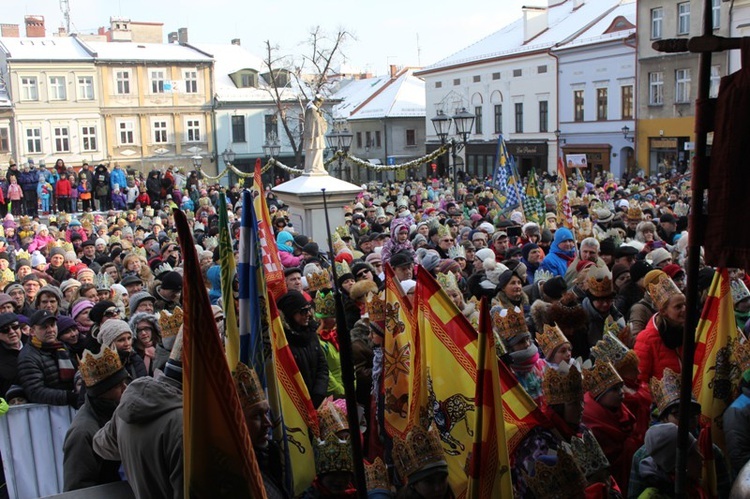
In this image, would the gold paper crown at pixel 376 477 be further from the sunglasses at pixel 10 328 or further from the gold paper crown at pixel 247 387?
the sunglasses at pixel 10 328

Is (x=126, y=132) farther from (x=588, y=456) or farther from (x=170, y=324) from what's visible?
(x=588, y=456)

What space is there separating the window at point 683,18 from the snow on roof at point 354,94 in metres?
28.1

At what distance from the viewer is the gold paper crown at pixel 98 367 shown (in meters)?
4.25

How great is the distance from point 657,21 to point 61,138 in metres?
34.5

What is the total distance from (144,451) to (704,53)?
2.49m

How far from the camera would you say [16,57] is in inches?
1818

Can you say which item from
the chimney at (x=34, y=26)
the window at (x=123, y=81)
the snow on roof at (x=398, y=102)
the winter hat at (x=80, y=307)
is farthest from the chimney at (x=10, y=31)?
the winter hat at (x=80, y=307)

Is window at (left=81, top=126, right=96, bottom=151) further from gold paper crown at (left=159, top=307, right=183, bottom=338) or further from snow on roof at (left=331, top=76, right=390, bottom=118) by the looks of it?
gold paper crown at (left=159, top=307, right=183, bottom=338)

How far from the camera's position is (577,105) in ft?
Answer: 135

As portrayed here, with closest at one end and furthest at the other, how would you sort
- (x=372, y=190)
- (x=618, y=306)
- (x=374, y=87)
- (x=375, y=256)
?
(x=618, y=306), (x=375, y=256), (x=372, y=190), (x=374, y=87)

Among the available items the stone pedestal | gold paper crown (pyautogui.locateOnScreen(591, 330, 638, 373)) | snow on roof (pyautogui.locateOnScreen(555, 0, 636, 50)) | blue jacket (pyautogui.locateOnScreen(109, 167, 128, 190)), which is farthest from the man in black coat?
snow on roof (pyautogui.locateOnScreen(555, 0, 636, 50))

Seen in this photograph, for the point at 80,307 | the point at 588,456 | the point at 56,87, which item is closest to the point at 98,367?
the point at 588,456

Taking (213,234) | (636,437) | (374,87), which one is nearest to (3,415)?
(636,437)

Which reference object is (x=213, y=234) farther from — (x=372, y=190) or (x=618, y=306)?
(x=372, y=190)
